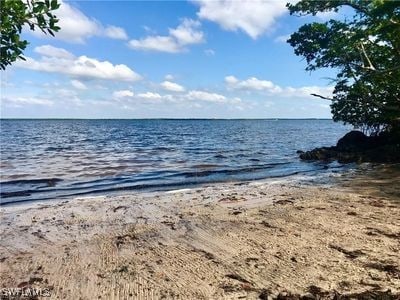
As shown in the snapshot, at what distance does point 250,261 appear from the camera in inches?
225

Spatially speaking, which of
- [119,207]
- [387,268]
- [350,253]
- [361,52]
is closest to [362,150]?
[361,52]

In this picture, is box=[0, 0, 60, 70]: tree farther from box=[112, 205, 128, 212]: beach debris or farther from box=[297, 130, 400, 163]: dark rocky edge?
box=[297, 130, 400, 163]: dark rocky edge

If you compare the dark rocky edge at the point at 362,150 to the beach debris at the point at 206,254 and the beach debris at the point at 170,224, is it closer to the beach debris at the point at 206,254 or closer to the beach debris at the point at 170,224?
the beach debris at the point at 170,224

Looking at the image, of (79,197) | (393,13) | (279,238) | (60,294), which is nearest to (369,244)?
(279,238)

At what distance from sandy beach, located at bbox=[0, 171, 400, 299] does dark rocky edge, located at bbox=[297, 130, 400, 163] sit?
37.9 ft

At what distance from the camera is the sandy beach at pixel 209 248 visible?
4871 mm

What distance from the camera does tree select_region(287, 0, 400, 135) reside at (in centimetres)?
1794

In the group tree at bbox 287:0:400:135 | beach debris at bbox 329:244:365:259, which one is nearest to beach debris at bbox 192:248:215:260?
beach debris at bbox 329:244:365:259

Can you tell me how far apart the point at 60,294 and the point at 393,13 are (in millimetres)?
16230

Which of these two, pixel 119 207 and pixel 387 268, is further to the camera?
pixel 119 207

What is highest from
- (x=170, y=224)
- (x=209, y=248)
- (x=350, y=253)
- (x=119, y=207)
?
(x=350, y=253)

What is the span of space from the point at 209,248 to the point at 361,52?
1545cm

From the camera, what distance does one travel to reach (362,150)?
24.5m

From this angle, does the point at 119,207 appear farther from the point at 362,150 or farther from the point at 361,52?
the point at 362,150
